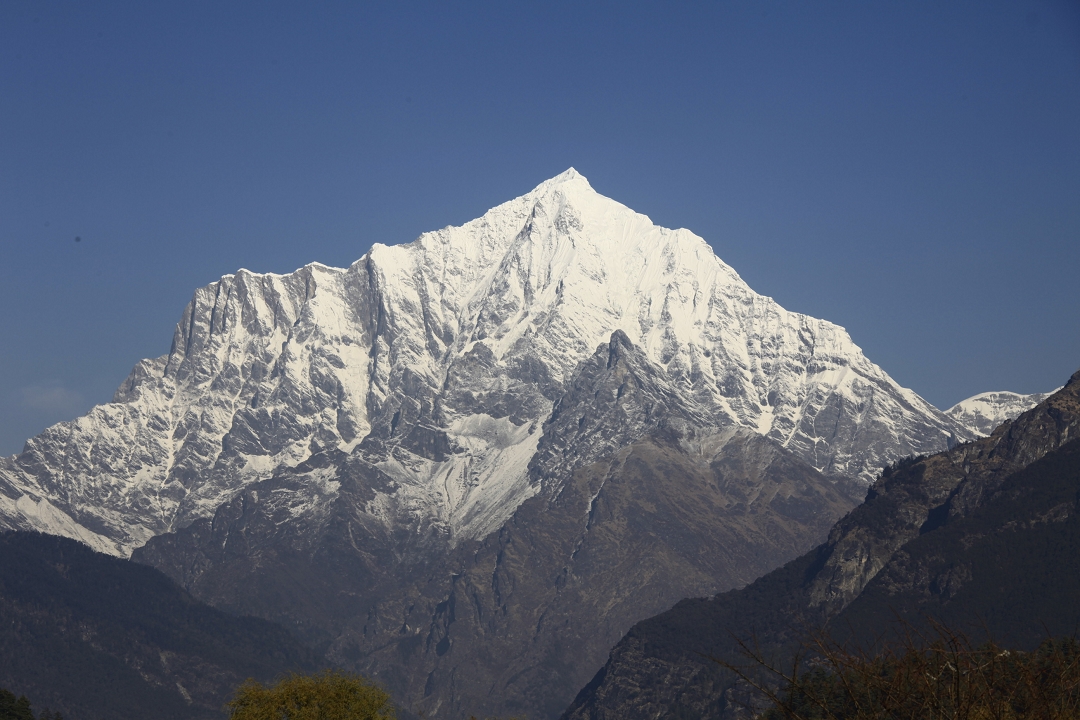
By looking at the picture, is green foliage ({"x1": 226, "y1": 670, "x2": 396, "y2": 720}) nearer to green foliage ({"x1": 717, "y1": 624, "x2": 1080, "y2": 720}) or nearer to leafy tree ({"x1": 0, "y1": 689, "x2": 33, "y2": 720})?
green foliage ({"x1": 717, "y1": 624, "x2": 1080, "y2": 720})

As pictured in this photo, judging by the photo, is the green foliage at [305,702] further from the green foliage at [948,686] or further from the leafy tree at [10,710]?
the leafy tree at [10,710]

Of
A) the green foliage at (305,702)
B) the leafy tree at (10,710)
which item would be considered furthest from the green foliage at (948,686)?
the leafy tree at (10,710)

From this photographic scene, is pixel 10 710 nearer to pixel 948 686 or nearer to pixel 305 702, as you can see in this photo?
pixel 305 702

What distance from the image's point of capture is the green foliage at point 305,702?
326ft

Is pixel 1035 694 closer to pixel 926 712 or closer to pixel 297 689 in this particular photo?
pixel 926 712

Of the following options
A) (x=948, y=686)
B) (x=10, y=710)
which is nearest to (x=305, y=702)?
(x=948, y=686)

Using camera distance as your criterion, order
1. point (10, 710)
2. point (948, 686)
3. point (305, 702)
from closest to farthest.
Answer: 1. point (948, 686)
2. point (305, 702)
3. point (10, 710)

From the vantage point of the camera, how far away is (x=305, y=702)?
331 feet

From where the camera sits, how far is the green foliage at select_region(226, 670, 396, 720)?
326 feet

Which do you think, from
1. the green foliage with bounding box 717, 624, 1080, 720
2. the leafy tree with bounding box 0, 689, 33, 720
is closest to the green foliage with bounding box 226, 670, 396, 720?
the green foliage with bounding box 717, 624, 1080, 720

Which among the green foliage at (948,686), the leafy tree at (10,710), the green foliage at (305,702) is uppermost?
the leafy tree at (10,710)

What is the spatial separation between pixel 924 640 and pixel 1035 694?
5472 mm

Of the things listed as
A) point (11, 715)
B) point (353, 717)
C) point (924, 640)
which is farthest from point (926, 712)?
point (11, 715)

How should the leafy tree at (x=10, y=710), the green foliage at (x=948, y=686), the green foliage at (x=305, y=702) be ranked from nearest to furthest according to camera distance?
the green foliage at (x=948, y=686) < the green foliage at (x=305, y=702) < the leafy tree at (x=10, y=710)
